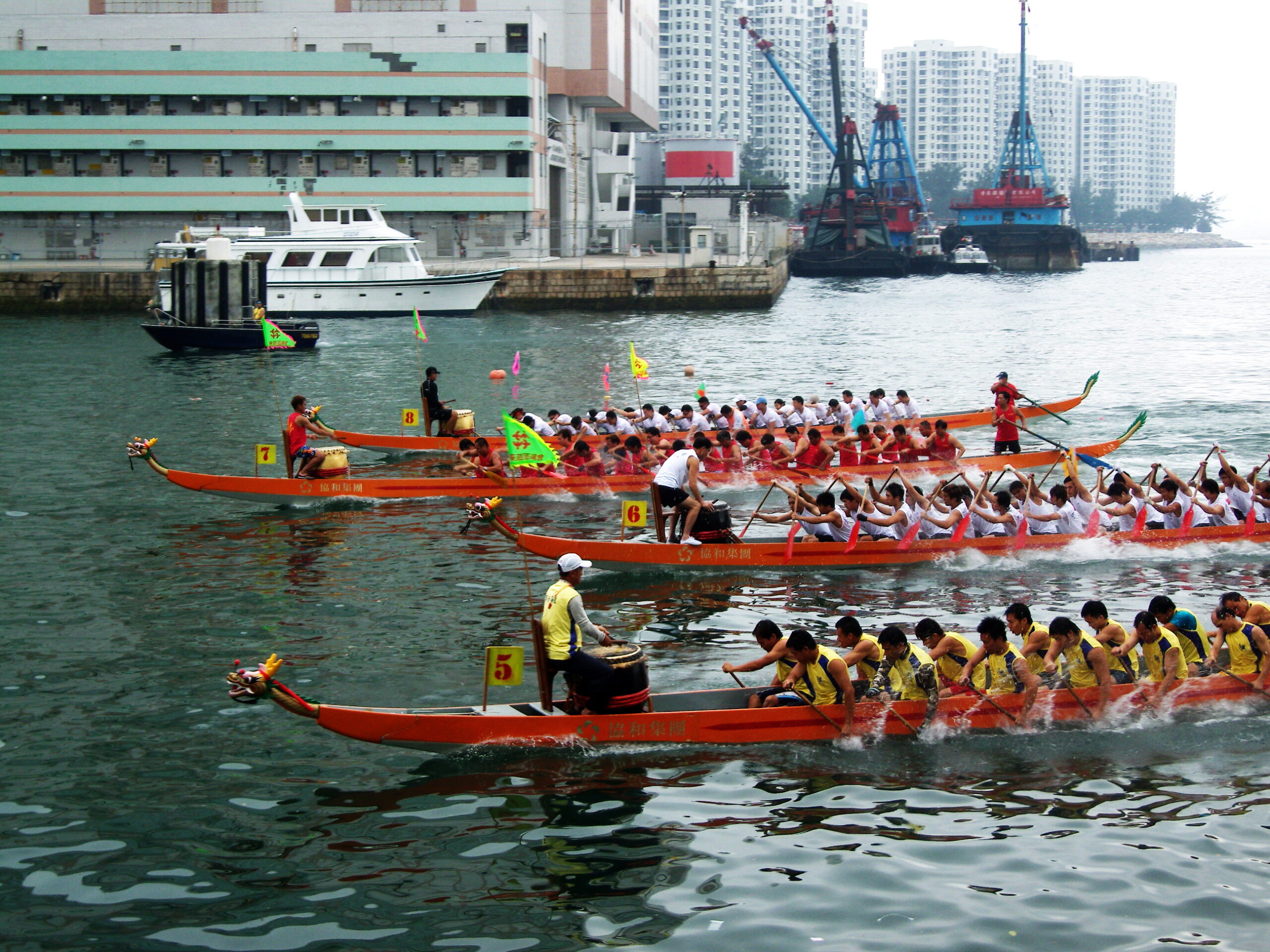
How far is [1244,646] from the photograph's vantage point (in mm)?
11891

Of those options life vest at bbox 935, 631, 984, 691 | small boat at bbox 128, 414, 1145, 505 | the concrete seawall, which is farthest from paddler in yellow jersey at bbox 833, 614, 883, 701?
the concrete seawall

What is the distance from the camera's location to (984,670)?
1155cm

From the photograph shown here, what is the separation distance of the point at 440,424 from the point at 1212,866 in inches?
765

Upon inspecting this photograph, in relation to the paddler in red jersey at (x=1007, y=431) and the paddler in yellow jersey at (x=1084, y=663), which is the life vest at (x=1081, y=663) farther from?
the paddler in red jersey at (x=1007, y=431)

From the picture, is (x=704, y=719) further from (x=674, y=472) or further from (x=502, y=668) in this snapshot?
(x=674, y=472)

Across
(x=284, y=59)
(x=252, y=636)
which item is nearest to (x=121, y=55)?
(x=284, y=59)

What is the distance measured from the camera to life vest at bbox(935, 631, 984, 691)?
37.8 feet

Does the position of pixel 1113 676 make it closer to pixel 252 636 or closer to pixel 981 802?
pixel 981 802

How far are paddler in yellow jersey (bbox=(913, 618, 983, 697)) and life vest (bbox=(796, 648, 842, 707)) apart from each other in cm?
100

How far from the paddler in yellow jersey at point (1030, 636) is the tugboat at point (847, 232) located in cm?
8944

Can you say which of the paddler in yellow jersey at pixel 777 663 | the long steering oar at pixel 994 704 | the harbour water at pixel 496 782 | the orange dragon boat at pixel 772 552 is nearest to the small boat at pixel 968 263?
the harbour water at pixel 496 782

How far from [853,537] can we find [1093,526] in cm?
361

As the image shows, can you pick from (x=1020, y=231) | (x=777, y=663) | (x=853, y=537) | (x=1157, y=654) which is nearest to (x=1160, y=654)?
(x=1157, y=654)

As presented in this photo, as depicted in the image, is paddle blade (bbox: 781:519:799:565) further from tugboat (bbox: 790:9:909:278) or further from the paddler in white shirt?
tugboat (bbox: 790:9:909:278)
